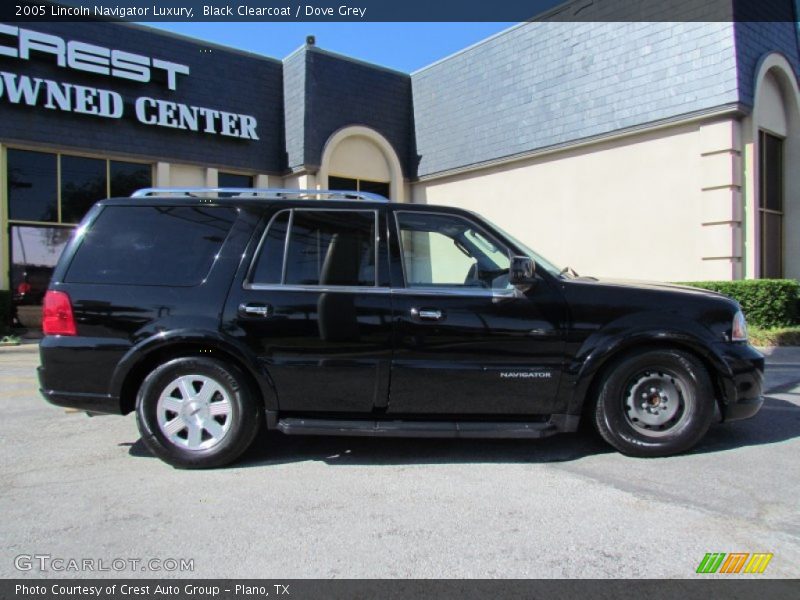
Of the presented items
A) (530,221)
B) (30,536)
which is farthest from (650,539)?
(530,221)

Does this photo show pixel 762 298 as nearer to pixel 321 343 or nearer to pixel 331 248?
pixel 331 248

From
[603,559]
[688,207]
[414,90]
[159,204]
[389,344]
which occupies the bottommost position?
[603,559]

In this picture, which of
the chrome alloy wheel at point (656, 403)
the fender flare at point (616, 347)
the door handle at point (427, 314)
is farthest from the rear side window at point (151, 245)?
the chrome alloy wheel at point (656, 403)

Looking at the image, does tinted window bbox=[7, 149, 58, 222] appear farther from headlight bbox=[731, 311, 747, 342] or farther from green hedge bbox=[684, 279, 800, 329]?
green hedge bbox=[684, 279, 800, 329]

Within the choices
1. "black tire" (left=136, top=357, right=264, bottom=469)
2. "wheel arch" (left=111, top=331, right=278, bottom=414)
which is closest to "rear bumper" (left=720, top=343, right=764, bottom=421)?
"wheel arch" (left=111, top=331, right=278, bottom=414)

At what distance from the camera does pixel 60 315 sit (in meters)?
4.24

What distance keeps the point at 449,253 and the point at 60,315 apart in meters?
2.92

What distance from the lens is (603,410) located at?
433 centimetres

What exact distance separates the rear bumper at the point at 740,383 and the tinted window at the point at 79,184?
1256 cm

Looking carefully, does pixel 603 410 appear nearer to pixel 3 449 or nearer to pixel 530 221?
pixel 3 449

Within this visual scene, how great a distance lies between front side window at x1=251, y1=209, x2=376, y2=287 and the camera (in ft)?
14.3

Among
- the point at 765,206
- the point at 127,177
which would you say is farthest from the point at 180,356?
the point at 765,206

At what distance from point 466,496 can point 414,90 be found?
49.7ft

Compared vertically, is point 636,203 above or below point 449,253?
above
